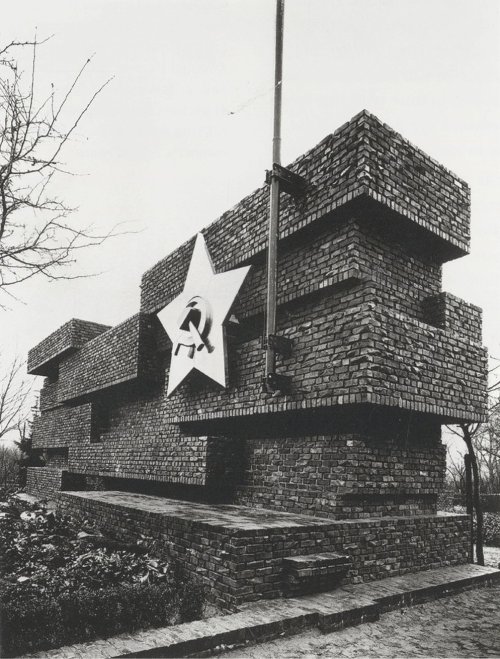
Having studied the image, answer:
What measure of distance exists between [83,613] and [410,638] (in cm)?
273

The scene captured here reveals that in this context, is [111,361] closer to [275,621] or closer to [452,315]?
[452,315]

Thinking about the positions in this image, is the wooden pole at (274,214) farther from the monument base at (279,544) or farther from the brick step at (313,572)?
the brick step at (313,572)

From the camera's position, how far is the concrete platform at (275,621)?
3617mm

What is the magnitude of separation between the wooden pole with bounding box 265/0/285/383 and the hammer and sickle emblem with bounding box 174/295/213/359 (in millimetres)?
1609

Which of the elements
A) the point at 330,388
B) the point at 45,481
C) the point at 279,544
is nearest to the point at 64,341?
the point at 45,481

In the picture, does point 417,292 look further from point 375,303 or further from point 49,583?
point 49,583

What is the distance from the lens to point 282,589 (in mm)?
4918

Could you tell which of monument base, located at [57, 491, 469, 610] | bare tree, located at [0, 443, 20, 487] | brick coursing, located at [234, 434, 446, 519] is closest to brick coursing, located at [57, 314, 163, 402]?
monument base, located at [57, 491, 469, 610]

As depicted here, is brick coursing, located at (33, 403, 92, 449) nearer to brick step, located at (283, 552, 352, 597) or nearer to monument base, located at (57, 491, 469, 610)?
monument base, located at (57, 491, 469, 610)

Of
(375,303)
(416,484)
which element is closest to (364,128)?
(375,303)

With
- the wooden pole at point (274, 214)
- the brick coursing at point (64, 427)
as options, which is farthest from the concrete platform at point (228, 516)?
the brick coursing at point (64, 427)

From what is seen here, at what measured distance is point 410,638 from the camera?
14.2 feet

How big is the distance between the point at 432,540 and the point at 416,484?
70 centimetres

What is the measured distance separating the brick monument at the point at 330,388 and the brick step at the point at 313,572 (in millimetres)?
24
